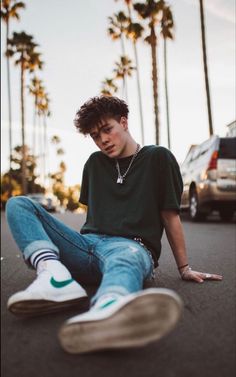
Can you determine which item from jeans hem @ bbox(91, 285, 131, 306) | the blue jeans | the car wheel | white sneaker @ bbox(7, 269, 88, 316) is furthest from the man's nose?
the car wheel

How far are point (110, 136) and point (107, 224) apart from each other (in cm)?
56

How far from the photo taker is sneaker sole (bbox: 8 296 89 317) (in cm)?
194

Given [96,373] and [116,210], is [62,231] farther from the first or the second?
[96,373]

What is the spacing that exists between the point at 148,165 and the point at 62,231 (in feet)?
Answer: 2.26

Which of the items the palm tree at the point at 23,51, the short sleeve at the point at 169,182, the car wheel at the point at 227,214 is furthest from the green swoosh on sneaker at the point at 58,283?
the palm tree at the point at 23,51

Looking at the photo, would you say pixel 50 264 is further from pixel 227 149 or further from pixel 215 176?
pixel 227 149

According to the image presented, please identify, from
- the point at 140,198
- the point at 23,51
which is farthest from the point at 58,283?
the point at 23,51

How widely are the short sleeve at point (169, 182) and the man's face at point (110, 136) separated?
0.29m

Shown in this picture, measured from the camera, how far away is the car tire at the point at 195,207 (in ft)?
34.3

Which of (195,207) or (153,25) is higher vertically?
(153,25)

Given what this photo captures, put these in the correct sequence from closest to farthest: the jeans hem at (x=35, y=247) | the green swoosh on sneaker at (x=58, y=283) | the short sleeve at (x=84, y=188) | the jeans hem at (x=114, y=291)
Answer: the jeans hem at (x=114, y=291)
the green swoosh on sneaker at (x=58, y=283)
the jeans hem at (x=35, y=247)
the short sleeve at (x=84, y=188)

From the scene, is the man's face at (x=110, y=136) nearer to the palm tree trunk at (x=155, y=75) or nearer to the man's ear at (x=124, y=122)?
the man's ear at (x=124, y=122)

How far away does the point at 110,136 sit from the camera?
270 cm

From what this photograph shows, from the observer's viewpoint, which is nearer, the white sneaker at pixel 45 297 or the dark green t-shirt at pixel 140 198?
the white sneaker at pixel 45 297
